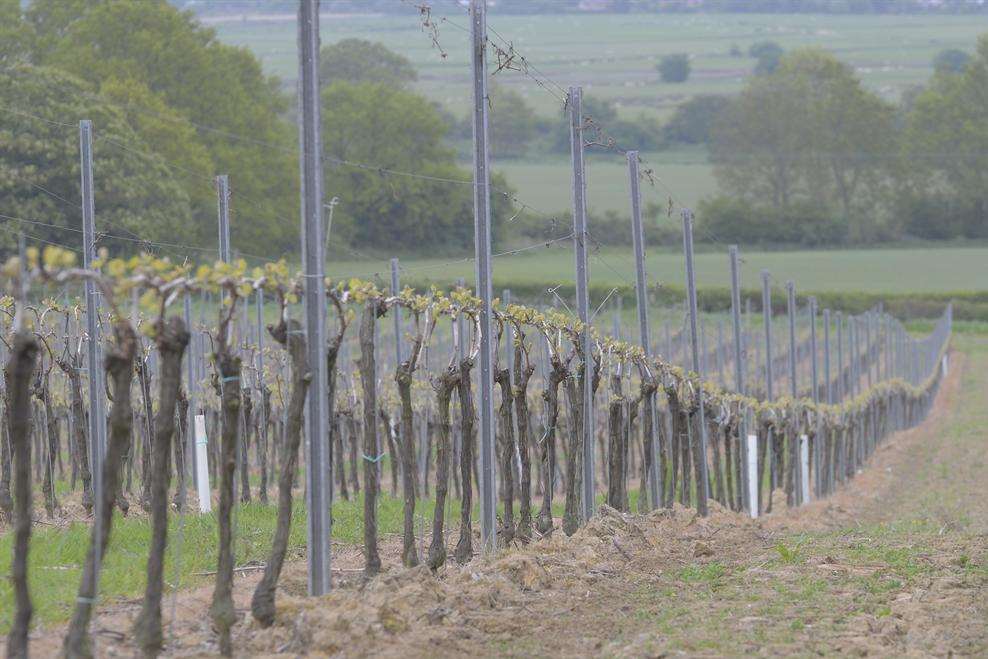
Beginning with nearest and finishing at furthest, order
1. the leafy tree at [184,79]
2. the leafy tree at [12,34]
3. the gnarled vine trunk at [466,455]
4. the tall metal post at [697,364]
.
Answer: the gnarled vine trunk at [466,455] < the tall metal post at [697,364] < the leafy tree at [12,34] < the leafy tree at [184,79]

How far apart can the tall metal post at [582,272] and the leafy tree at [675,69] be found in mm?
113976

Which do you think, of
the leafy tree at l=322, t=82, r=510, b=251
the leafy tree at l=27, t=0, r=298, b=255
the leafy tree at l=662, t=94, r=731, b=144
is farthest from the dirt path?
the leafy tree at l=662, t=94, r=731, b=144

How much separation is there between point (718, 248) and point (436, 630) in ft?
231

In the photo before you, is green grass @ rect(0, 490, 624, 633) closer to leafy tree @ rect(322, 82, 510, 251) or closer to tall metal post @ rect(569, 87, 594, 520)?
tall metal post @ rect(569, 87, 594, 520)

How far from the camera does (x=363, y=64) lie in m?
81.8

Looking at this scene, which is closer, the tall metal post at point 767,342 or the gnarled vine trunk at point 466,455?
the gnarled vine trunk at point 466,455

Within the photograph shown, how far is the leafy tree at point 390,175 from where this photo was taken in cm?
5119

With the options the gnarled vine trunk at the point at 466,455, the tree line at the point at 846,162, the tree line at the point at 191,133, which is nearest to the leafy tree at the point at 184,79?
the tree line at the point at 191,133

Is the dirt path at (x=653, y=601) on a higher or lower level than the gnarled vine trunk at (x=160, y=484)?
lower

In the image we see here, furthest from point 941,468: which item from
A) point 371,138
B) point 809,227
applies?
point 809,227

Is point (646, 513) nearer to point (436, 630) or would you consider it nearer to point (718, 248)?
point (436, 630)

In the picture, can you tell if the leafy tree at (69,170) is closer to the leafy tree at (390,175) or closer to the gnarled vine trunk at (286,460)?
the leafy tree at (390,175)

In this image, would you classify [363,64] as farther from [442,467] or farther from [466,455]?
[442,467]

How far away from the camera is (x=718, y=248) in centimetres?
7825
